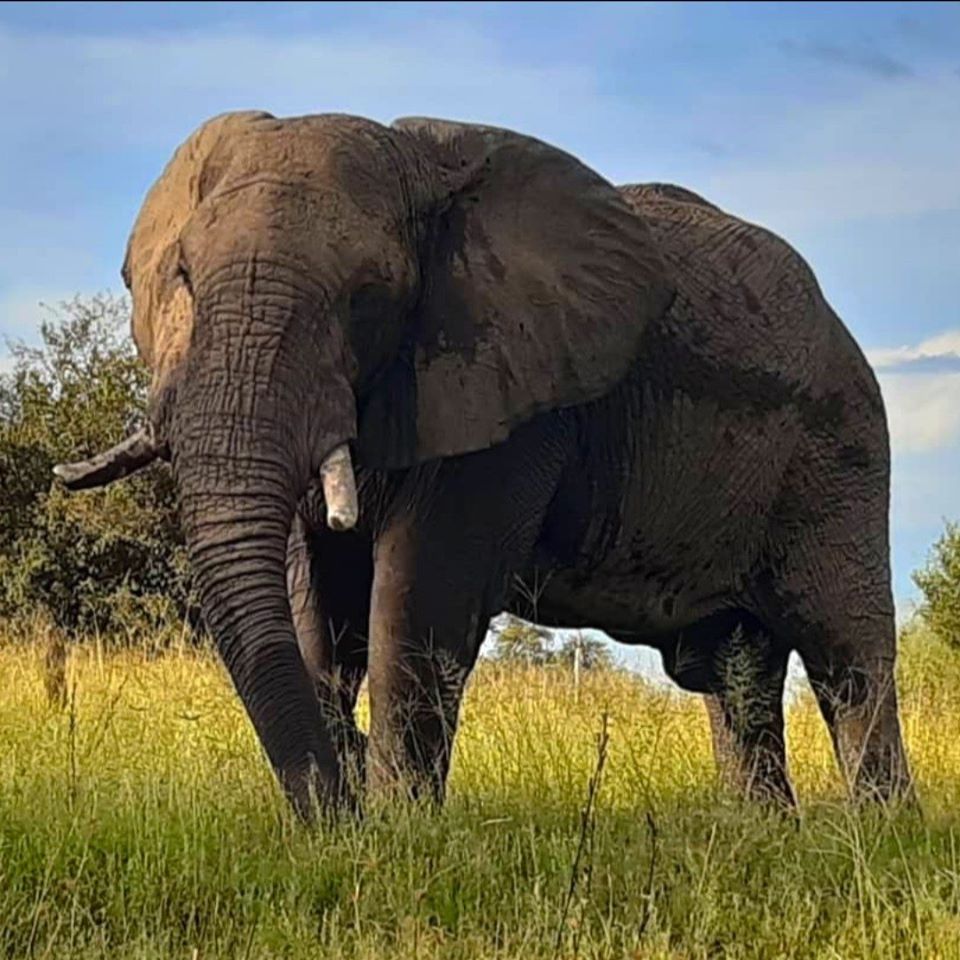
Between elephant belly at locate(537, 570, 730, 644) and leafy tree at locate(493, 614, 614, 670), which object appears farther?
leafy tree at locate(493, 614, 614, 670)

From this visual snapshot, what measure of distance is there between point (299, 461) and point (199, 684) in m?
4.16

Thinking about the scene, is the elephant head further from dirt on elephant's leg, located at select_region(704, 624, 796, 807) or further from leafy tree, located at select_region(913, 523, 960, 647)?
leafy tree, located at select_region(913, 523, 960, 647)

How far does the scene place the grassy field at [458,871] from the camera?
4.81 m

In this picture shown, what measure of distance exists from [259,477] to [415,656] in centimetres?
110

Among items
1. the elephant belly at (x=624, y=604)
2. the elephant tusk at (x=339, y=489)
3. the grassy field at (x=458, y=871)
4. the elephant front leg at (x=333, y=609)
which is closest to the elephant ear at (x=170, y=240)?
the elephant tusk at (x=339, y=489)

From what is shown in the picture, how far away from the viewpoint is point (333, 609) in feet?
23.6

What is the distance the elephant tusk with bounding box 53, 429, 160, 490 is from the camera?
6117mm

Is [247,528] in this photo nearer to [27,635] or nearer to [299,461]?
[299,461]

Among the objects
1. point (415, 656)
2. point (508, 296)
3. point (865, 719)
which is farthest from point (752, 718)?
point (508, 296)

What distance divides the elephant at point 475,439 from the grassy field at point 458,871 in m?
0.32

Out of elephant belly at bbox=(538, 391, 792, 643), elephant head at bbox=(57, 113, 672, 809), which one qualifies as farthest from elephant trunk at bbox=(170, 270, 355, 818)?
elephant belly at bbox=(538, 391, 792, 643)

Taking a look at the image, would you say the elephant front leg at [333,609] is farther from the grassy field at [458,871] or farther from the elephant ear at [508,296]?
the elephant ear at [508,296]

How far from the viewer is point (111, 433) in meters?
19.4

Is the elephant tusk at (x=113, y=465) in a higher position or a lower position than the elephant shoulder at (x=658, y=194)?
lower
